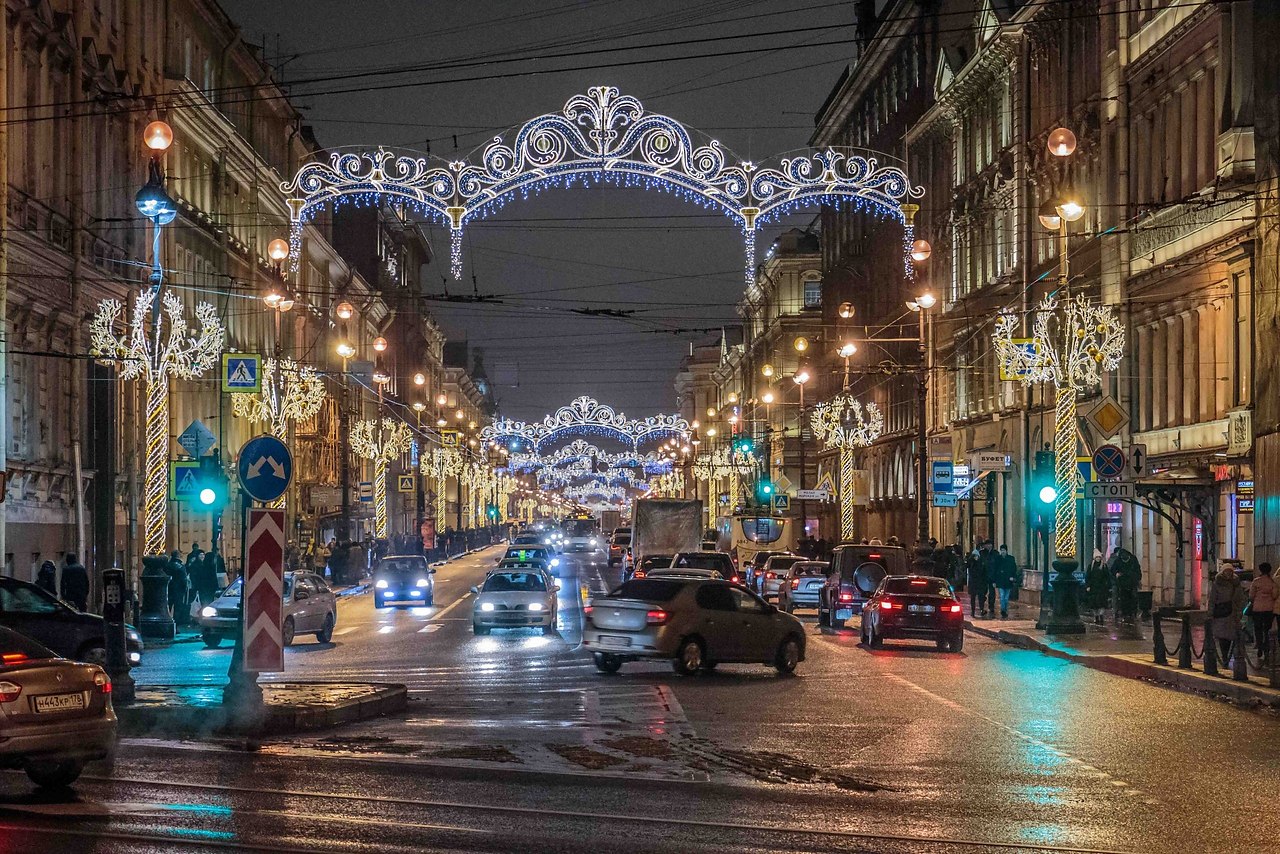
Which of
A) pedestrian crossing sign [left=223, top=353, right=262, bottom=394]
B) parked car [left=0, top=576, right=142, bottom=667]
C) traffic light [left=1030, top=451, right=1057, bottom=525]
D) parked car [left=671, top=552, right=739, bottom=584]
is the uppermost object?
pedestrian crossing sign [left=223, top=353, right=262, bottom=394]

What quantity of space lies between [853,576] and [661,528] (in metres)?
24.9

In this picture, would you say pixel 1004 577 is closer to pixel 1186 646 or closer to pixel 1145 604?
pixel 1145 604

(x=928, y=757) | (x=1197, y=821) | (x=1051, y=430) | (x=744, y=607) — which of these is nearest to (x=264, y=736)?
(x=928, y=757)

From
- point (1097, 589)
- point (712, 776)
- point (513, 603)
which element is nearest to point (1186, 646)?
point (1097, 589)

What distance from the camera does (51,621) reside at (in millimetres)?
23062

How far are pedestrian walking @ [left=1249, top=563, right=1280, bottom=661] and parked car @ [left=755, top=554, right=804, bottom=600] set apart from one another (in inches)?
908

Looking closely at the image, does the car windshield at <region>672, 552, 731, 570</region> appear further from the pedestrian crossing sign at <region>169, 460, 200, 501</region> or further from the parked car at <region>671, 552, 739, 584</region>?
the pedestrian crossing sign at <region>169, 460, 200, 501</region>

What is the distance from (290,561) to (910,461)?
2747 centimetres

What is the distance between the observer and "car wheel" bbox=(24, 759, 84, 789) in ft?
43.2

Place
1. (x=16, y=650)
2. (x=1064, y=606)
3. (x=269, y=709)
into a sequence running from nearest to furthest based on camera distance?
(x=16, y=650)
(x=269, y=709)
(x=1064, y=606)

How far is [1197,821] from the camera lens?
41.0 feet

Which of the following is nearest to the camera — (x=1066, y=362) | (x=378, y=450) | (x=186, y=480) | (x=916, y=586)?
(x=916, y=586)

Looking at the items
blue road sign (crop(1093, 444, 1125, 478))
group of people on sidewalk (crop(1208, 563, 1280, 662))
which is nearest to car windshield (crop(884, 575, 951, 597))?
blue road sign (crop(1093, 444, 1125, 478))

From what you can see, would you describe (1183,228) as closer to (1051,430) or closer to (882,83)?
(1051,430)
